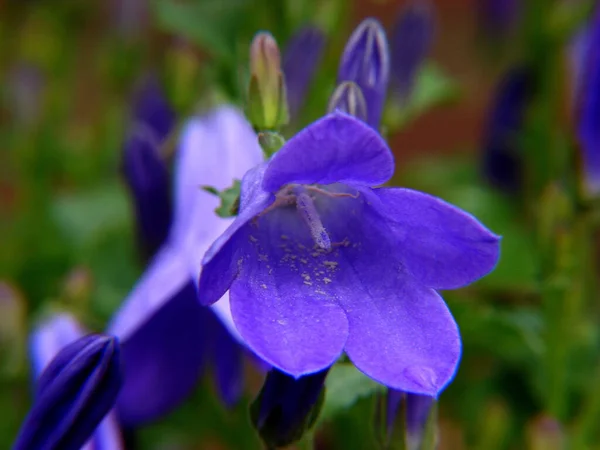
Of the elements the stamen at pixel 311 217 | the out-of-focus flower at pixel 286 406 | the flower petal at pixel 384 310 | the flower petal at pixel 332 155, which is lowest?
the out-of-focus flower at pixel 286 406

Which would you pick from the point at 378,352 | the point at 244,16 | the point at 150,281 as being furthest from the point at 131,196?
the point at 378,352

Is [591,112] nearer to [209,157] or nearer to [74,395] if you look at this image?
[209,157]

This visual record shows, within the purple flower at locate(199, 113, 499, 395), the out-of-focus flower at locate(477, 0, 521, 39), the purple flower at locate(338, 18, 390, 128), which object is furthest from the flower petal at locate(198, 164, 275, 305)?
the out-of-focus flower at locate(477, 0, 521, 39)

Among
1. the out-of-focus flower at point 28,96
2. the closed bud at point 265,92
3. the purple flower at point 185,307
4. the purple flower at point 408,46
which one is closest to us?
the closed bud at point 265,92

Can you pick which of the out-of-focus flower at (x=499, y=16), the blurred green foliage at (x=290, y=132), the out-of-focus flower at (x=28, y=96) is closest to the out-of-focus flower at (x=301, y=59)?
the blurred green foliage at (x=290, y=132)

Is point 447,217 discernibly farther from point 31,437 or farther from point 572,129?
point 572,129

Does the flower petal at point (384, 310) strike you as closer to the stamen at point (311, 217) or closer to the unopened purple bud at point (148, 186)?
the stamen at point (311, 217)
